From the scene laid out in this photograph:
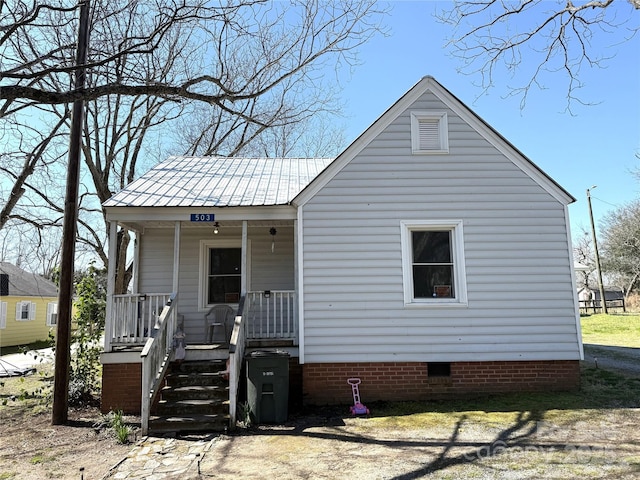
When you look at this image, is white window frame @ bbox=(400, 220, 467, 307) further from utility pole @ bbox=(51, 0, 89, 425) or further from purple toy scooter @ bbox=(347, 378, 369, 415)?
utility pole @ bbox=(51, 0, 89, 425)

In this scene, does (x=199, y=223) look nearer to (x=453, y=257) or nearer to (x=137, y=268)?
(x=137, y=268)

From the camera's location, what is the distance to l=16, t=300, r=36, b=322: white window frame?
944 inches

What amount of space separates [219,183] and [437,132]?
4.95 m

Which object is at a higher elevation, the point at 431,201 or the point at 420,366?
the point at 431,201

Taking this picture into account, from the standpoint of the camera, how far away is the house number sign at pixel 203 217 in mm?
8906

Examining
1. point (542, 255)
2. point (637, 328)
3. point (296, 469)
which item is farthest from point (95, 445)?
point (637, 328)

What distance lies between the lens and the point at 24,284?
26.0 meters

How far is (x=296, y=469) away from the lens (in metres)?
5.19

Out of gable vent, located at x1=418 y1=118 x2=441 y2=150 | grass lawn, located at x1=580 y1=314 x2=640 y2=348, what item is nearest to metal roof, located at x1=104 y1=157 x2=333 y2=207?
gable vent, located at x1=418 y1=118 x2=441 y2=150

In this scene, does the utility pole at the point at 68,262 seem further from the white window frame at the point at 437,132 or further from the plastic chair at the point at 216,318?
the white window frame at the point at 437,132

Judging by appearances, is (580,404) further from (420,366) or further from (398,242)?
(398,242)

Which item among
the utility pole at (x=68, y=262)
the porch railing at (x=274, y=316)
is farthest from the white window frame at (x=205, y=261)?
the utility pole at (x=68, y=262)

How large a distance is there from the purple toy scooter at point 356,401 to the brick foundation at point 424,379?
0.41ft

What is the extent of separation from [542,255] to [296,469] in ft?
20.2
